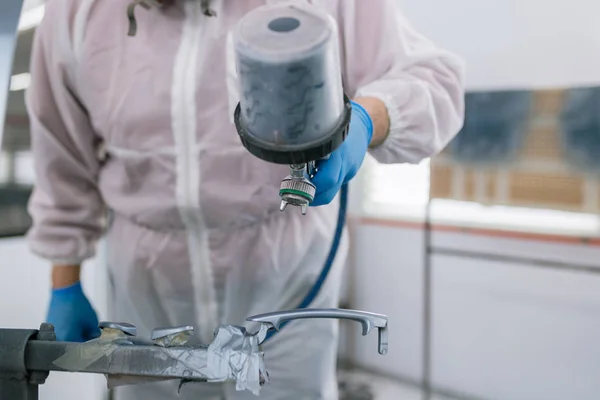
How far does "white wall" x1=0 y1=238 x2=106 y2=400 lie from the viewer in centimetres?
85

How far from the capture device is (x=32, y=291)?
890mm

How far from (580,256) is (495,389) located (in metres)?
0.38

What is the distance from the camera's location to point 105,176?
64 cm

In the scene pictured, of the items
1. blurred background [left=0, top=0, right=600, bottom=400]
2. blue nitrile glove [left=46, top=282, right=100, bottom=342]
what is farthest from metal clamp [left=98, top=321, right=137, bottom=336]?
blurred background [left=0, top=0, right=600, bottom=400]

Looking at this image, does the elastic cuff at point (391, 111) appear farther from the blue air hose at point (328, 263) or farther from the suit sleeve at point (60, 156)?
the suit sleeve at point (60, 156)

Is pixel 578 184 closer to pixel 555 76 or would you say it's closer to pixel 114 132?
pixel 555 76

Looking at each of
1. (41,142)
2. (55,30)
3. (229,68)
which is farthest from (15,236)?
(229,68)

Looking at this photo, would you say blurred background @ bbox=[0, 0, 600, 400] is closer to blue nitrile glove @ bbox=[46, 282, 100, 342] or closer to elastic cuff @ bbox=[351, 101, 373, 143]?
blue nitrile glove @ bbox=[46, 282, 100, 342]

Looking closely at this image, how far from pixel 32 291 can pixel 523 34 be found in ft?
3.27

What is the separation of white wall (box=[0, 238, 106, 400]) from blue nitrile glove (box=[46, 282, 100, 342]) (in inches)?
6.2

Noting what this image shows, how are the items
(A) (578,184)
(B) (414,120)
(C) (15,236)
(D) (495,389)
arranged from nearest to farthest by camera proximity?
(B) (414,120)
(C) (15,236)
(A) (578,184)
(D) (495,389)

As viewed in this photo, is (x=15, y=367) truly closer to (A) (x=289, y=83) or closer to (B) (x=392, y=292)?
(A) (x=289, y=83)

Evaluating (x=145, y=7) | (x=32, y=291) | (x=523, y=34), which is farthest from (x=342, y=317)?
(x=523, y=34)

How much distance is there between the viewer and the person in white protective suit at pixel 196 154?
21.6 inches
